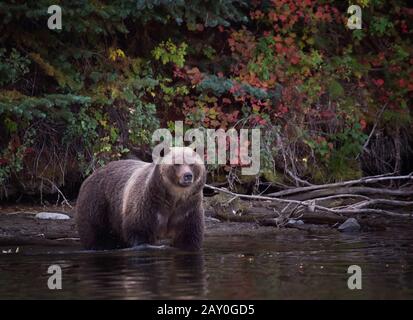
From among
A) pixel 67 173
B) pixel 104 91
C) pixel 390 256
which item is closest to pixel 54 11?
pixel 104 91

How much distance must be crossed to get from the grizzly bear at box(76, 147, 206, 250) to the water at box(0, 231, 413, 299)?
0.68 feet

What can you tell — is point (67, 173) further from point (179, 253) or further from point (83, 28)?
point (179, 253)

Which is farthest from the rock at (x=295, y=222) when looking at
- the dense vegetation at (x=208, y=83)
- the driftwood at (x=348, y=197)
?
the dense vegetation at (x=208, y=83)

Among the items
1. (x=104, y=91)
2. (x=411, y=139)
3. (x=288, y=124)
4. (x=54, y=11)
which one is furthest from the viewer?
(x=411, y=139)

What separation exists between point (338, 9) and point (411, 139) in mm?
2387

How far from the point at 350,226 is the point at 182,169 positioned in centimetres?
333

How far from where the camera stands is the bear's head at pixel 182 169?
9163 mm

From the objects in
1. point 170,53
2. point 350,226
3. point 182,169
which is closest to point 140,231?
point 182,169

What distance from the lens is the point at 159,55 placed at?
43.3 ft

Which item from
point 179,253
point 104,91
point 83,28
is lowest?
point 179,253

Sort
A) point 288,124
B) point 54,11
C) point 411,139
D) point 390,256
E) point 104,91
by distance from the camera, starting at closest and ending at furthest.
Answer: point 390,256
point 54,11
point 104,91
point 288,124
point 411,139

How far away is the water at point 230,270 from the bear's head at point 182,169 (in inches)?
28.8

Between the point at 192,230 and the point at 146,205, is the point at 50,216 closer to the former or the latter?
the point at 146,205

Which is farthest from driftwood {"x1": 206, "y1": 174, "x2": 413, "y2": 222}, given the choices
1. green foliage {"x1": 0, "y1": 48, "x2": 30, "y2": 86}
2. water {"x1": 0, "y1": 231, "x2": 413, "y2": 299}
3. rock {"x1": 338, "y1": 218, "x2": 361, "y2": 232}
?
green foliage {"x1": 0, "y1": 48, "x2": 30, "y2": 86}
